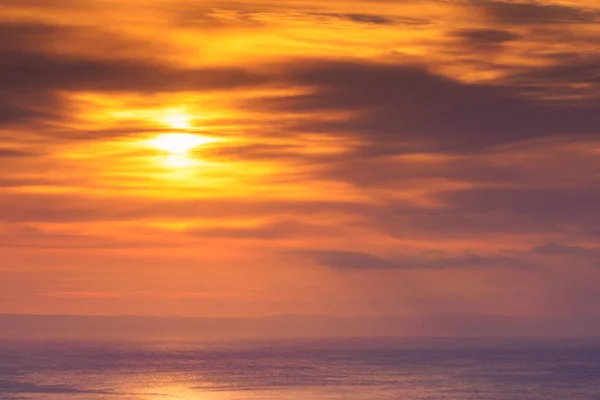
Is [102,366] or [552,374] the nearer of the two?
[552,374]

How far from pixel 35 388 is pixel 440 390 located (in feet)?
136

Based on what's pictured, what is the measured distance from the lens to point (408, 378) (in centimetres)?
11881

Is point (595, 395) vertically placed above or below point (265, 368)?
below

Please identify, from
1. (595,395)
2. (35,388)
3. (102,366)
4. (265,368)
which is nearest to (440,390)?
(595,395)

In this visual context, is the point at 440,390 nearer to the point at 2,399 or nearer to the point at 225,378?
the point at 225,378

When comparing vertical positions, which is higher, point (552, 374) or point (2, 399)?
point (552, 374)

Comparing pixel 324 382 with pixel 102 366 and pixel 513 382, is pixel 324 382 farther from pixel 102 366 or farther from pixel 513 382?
pixel 102 366

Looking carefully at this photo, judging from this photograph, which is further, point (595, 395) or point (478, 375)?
point (478, 375)

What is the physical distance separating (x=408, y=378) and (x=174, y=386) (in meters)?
28.6

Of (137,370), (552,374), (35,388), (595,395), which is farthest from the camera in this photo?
(137,370)

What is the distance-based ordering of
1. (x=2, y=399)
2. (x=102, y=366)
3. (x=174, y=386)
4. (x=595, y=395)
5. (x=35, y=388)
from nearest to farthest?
(x=2, y=399), (x=595, y=395), (x=35, y=388), (x=174, y=386), (x=102, y=366)

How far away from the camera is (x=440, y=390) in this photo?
A: 99.4 m

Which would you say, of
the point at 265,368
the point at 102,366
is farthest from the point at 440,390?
the point at 102,366

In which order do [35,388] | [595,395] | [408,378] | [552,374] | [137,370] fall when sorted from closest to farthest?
[595,395] < [35,388] < [408,378] < [552,374] < [137,370]
